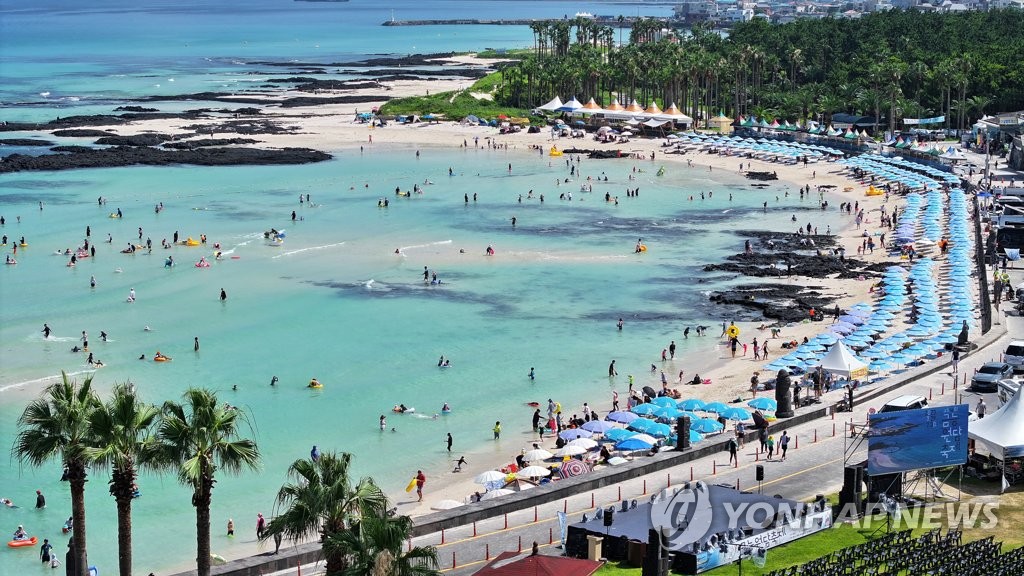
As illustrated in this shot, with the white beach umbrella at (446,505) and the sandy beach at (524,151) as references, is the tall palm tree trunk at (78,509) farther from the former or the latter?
the sandy beach at (524,151)

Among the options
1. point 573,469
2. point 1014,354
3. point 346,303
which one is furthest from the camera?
point 346,303

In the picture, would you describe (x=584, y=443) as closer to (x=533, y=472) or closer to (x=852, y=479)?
(x=533, y=472)

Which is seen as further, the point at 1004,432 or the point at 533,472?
the point at 533,472

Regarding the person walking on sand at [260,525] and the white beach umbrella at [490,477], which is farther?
the white beach umbrella at [490,477]

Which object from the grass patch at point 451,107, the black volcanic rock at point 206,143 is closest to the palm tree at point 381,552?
the black volcanic rock at point 206,143

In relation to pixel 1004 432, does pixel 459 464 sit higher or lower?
lower

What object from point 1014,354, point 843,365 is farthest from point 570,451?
point 1014,354
